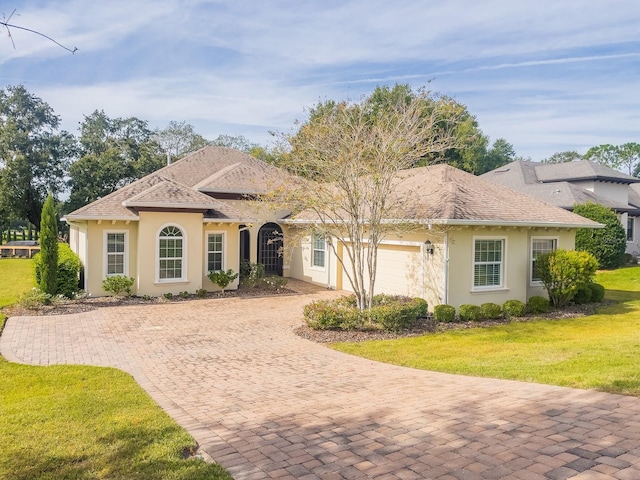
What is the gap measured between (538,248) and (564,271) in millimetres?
1674

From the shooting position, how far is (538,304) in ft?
51.7

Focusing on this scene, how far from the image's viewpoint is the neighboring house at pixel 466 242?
14695 millimetres

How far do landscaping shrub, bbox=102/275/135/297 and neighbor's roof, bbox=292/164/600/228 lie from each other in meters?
7.27

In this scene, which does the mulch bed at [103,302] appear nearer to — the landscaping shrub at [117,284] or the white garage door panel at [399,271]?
the landscaping shrub at [117,284]

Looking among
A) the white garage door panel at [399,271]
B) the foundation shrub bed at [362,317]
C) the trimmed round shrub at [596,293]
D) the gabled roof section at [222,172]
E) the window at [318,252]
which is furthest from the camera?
the gabled roof section at [222,172]

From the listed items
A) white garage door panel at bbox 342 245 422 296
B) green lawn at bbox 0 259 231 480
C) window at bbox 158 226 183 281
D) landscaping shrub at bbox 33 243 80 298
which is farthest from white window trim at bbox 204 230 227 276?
green lawn at bbox 0 259 231 480

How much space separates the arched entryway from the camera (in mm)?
23734

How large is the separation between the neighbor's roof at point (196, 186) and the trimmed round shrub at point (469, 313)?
6972 millimetres

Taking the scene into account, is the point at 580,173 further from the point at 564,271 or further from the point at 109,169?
the point at 109,169

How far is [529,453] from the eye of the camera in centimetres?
486

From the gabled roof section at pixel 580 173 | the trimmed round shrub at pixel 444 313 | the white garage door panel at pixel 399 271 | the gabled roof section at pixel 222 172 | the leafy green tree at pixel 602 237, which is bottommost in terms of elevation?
the trimmed round shrub at pixel 444 313

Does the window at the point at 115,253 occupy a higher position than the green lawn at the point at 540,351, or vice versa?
the window at the point at 115,253

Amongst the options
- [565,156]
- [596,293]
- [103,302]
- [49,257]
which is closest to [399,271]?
[596,293]

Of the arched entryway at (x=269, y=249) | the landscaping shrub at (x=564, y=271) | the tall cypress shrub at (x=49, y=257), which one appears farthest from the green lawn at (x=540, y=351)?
the arched entryway at (x=269, y=249)
